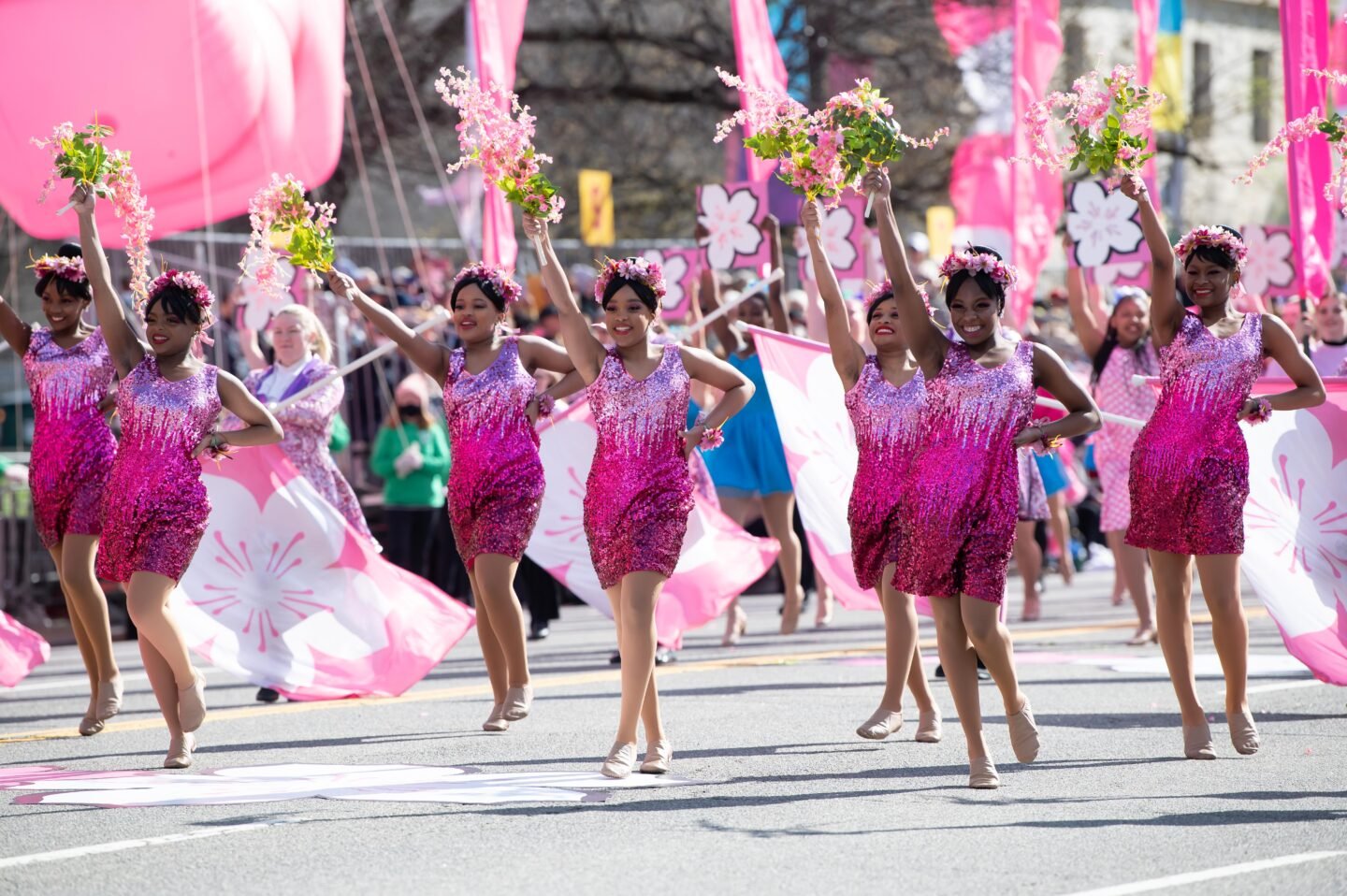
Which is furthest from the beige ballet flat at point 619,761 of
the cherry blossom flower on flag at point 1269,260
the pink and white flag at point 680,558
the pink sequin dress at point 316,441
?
the cherry blossom flower on flag at point 1269,260

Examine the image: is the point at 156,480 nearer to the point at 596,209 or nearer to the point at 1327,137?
the point at 1327,137

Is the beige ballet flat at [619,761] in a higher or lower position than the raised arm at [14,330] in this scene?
lower

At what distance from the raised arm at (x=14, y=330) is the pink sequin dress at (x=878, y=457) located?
3.62m

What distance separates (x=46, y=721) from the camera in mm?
9062

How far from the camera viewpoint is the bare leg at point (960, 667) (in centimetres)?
655

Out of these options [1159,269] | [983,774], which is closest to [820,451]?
[1159,269]

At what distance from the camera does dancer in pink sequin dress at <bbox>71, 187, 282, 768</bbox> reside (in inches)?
291

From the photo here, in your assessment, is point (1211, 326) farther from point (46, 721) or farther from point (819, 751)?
point (46, 721)

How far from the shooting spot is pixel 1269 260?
47.6 ft

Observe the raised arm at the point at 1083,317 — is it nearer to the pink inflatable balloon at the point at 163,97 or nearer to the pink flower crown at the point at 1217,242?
the pink flower crown at the point at 1217,242

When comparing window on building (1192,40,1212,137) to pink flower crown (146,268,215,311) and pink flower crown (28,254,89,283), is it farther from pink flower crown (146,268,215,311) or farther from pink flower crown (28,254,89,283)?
pink flower crown (146,268,215,311)

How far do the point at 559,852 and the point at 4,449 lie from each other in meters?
11.9

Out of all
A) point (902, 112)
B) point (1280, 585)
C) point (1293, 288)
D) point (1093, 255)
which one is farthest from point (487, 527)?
point (902, 112)

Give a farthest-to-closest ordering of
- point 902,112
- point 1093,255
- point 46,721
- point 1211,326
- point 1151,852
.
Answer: point 902,112 → point 1093,255 → point 46,721 → point 1211,326 → point 1151,852
